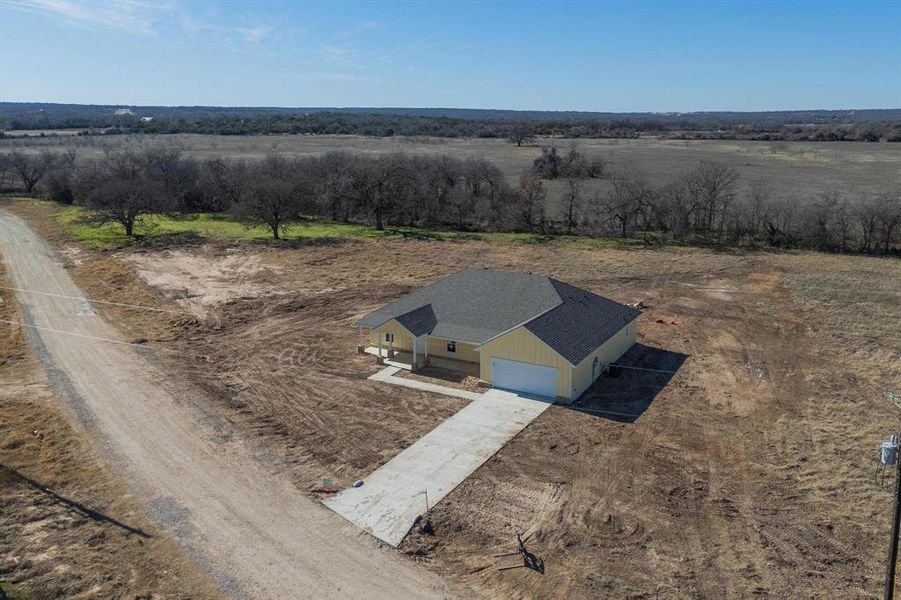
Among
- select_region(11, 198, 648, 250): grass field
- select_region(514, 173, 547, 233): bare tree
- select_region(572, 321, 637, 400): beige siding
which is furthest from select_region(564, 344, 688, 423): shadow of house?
select_region(514, 173, 547, 233): bare tree

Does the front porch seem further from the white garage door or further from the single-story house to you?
the white garage door

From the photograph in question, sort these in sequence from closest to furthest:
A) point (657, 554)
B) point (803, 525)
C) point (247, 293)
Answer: point (657, 554), point (803, 525), point (247, 293)

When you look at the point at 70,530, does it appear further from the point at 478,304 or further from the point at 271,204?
the point at 271,204

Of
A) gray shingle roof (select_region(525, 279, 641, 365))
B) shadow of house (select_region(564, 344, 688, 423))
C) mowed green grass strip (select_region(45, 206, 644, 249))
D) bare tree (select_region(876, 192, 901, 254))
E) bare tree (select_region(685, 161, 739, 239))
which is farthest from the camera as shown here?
mowed green grass strip (select_region(45, 206, 644, 249))

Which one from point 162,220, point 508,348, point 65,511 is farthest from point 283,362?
point 162,220

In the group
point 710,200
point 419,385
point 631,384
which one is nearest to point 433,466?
point 419,385

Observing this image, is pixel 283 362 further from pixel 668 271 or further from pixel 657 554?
pixel 668 271
